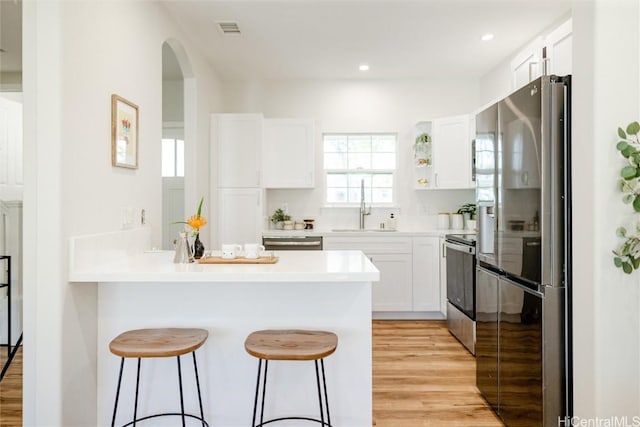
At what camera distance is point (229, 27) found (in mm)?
3381

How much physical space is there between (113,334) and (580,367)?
224 centimetres

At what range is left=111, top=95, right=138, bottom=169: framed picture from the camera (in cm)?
→ 217

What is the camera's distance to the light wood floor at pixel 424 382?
2.30m

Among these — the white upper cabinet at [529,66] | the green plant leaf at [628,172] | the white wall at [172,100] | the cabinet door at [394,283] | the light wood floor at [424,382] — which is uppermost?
the white wall at [172,100]

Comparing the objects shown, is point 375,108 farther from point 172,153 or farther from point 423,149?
point 172,153

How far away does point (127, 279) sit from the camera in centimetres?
176

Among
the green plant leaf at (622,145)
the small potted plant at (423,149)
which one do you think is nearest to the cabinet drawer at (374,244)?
the small potted plant at (423,149)

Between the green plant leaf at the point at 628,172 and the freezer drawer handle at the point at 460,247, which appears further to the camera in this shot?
the freezer drawer handle at the point at 460,247

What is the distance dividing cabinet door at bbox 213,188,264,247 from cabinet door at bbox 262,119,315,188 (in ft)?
0.88

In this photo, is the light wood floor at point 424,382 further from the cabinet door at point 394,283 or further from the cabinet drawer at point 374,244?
the cabinet drawer at point 374,244

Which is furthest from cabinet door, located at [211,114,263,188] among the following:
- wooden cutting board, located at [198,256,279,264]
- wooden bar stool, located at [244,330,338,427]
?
wooden bar stool, located at [244,330,338,427]

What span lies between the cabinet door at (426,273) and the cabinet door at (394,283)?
0.07 meters

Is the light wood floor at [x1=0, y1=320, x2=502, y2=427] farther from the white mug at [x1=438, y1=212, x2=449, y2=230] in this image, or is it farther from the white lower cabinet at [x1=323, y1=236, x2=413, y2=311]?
the white mug at [x1=438, y1=212, x2=449, y2=230]

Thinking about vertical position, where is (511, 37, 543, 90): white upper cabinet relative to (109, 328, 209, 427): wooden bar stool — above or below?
above
